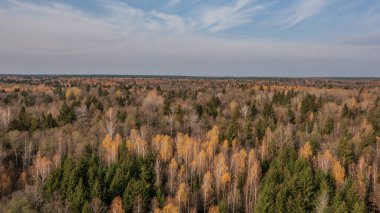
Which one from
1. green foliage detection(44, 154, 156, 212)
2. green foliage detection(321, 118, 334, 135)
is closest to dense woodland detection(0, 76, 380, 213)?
green foliage detection(44, 154, 156, 212)

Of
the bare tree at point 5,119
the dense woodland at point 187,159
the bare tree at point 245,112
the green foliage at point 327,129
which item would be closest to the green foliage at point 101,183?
the dense woodland at point 187,159

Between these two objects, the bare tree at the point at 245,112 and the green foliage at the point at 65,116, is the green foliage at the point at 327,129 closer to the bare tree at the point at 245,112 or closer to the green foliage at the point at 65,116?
the bare tree at the point at 245,112

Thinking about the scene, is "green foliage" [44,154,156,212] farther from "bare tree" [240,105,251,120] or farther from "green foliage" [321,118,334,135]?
"bare tree" [240,105,251,120]

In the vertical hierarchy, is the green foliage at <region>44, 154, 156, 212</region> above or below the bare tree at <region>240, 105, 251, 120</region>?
below

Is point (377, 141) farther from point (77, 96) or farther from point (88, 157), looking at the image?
point (77, 96)

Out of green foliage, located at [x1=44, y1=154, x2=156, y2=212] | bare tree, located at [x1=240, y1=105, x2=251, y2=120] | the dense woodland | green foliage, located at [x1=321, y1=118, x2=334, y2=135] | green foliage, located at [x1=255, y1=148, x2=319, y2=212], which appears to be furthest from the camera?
bare tree, located at [x1=240, y1=105, x2=251, y2=120]

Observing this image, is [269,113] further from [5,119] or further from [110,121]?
[5,119]

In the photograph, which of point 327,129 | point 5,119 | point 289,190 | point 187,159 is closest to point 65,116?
point 5,119

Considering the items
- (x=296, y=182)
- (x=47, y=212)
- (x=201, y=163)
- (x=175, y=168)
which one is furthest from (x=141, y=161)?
(x=296, y=182)

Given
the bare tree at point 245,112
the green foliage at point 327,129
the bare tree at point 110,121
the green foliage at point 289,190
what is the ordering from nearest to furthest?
1. the green foliage at point 289,190
2. the bare tree at point 110,121
3. the green foliage at point 327,129
4. the bare tree at point 245,112
